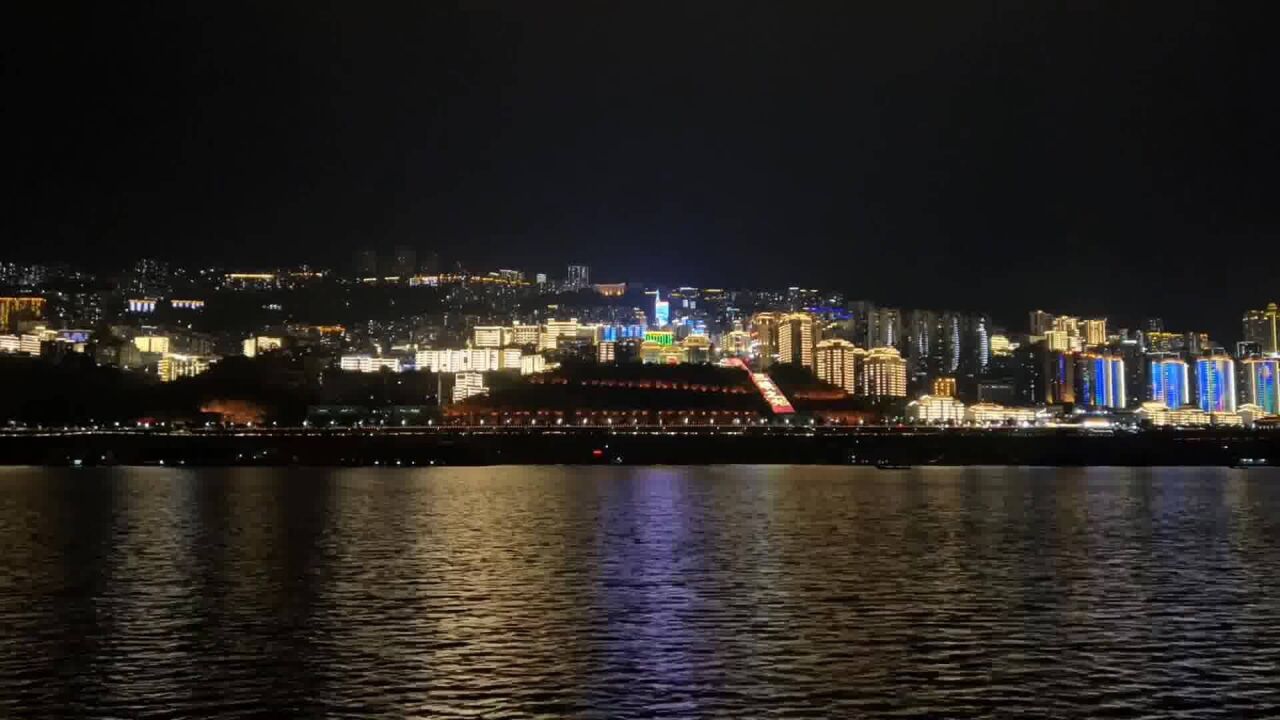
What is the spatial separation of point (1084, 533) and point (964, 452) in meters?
69.2

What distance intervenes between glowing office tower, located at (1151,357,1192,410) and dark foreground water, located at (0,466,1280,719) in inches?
4499

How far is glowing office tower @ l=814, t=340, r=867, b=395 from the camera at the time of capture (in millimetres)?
143625

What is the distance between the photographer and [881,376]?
14350 centimetres

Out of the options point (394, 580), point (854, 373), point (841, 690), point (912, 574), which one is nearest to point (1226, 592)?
point (912, 574)

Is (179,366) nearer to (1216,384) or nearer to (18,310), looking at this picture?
(18,310)

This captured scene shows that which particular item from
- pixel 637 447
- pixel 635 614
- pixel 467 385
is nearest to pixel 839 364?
pixel 467 385

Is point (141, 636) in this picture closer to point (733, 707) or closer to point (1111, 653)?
point (733, 707)

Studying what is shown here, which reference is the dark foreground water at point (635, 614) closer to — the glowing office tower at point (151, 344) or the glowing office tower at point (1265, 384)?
the glowing office tower at point (151, 344)

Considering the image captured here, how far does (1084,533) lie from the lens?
35.5 m

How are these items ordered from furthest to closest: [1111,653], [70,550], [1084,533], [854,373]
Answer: [854,373]
[1084,533]
[70,550]
[1111,653]

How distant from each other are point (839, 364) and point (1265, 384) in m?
42.7

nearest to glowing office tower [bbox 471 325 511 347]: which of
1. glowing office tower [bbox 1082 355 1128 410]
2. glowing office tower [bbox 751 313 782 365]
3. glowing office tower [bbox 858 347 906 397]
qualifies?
glowing office tower [bbox 751 313 782 365]

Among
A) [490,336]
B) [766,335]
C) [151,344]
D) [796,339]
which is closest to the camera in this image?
[151,344]

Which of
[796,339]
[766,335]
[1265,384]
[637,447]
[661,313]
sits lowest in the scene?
[637,447]
